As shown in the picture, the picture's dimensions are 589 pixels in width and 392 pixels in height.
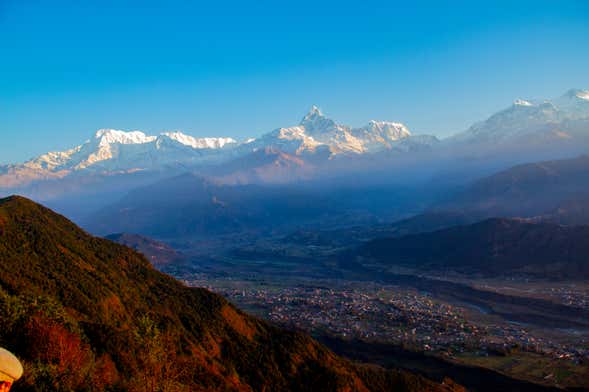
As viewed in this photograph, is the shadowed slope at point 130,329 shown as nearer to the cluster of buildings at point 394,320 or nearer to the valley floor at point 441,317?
the valley floor at point 441,317

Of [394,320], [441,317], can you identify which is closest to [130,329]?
[394,320]

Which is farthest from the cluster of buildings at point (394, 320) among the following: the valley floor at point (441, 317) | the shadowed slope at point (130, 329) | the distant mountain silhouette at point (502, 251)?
the distant mountain silhouette at point (502, 251)

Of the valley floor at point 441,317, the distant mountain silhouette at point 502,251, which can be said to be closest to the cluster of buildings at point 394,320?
the valley floor at point 441,317

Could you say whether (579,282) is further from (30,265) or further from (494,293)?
(30,265)

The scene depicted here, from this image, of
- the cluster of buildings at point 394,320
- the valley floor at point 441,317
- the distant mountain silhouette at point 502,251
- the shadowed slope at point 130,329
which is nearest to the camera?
the shadowed slope at point 130,329

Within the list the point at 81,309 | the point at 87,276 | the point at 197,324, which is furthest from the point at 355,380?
the point at 87,276

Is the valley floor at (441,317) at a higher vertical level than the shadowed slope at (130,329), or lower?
lower

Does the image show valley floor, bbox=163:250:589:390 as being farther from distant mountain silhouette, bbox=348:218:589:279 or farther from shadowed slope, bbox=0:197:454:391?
shadowed slope, bbox=0:197:454:391

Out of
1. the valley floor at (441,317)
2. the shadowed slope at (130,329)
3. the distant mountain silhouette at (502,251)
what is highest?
the shadowed slope at (130,329)

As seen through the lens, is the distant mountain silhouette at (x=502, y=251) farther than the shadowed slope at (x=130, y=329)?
Yes

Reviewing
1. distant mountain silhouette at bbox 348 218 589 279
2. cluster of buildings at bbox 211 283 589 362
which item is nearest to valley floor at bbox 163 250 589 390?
cluster of buildings at bbox 211 283 589 362

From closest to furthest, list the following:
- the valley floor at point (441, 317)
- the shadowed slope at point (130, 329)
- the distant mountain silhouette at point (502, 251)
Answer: the shadowed slope at point (130, 329), the valley floor at point (441, 317), the distant mountain silhouette at point (502, 251)
